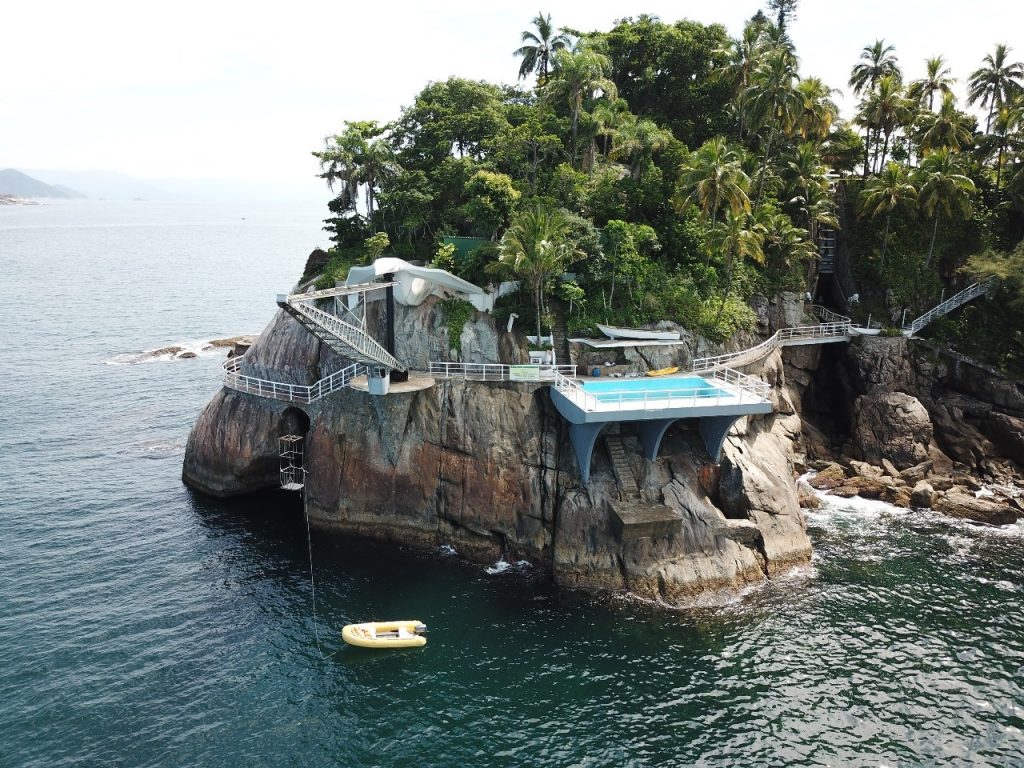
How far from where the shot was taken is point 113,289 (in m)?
146

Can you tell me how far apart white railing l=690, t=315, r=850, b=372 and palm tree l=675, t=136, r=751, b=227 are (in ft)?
33.1

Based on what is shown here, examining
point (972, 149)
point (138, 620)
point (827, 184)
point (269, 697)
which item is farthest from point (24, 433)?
point (972, 149)

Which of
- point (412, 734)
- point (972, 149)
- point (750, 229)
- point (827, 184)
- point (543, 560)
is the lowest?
point (412, 734)

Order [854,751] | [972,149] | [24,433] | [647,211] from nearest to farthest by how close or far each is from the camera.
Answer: [854,751] < [647,211] < [24,433] < [972,149]

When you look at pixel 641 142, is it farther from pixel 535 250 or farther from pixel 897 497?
pixel 897 497

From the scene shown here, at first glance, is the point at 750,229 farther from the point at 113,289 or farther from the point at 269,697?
the point at 113,289

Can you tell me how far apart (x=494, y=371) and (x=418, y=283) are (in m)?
7.96

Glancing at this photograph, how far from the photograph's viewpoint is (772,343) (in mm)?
56375

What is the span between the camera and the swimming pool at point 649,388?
42500 millimetres

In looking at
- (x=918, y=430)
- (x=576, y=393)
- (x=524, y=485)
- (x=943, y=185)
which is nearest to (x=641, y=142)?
(x=943, y=185)

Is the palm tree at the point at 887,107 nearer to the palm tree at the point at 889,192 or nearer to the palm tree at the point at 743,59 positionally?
the palm tree at the point at 889,192

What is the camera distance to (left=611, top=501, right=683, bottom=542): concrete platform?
40.4 metres

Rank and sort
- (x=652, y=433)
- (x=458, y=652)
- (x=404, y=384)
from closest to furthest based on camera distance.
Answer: (x=458, y=652), (x=652, y=433), (x=404, y=384)

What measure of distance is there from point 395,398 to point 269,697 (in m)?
18.9
